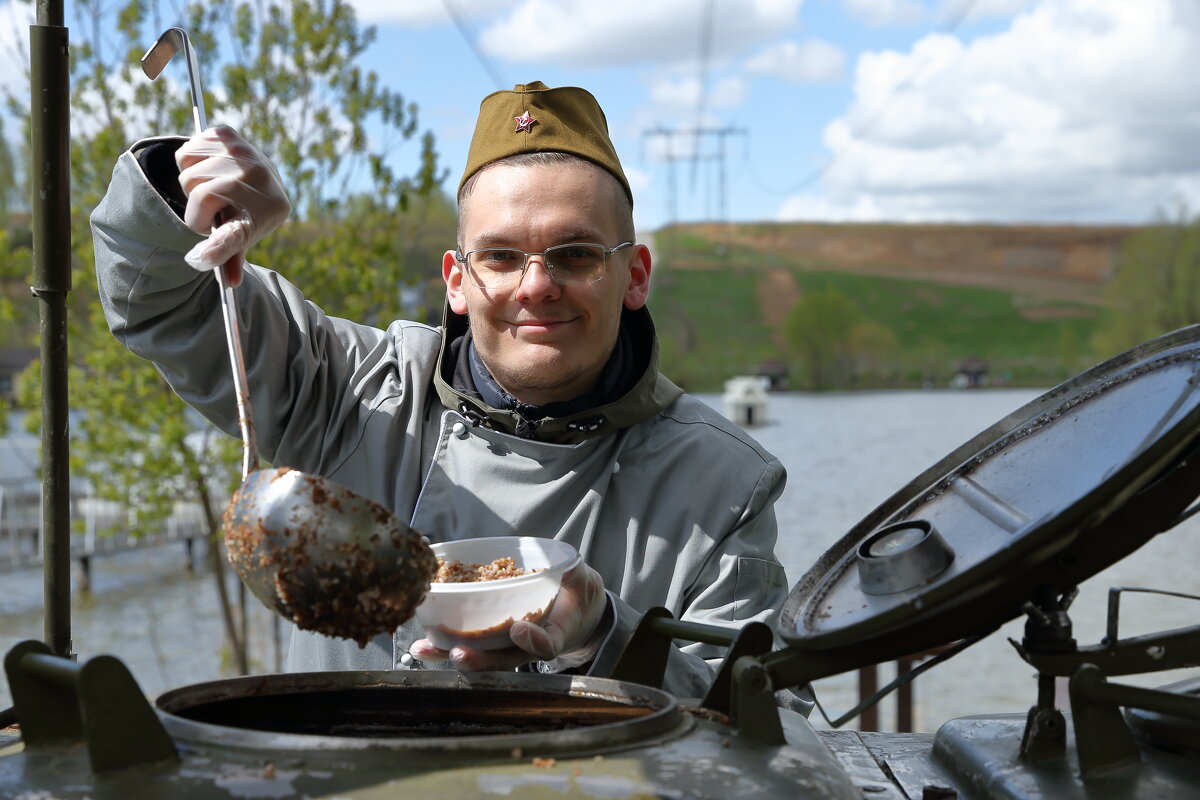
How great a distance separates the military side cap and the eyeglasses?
0.23m

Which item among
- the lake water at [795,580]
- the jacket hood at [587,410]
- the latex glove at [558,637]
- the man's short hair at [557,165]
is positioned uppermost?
the man's short hair at [557,165]

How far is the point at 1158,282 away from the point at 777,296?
33.5m

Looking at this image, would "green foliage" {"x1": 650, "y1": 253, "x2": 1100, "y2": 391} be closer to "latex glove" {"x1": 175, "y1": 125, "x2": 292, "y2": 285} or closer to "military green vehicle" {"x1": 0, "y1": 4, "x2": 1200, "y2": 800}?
"latex glove" {"x1": 175, "y1": 125, "x2": 292, "y2": 285}

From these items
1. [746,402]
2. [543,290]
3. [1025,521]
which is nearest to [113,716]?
[1025,521]

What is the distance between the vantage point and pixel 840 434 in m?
45.1

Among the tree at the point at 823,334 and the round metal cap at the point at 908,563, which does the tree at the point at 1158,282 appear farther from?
the round metal cap at the point at 908,563

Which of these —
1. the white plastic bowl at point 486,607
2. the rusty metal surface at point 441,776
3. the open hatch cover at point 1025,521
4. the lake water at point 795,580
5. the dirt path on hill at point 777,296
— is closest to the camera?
the rusty metal surface at point 441,776

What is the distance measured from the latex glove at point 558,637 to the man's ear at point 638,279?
35.8 inches

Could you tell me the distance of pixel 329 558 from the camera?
1531mm

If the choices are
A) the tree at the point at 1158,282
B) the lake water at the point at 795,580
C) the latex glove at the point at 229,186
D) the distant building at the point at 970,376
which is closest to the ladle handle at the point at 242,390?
the latex glove at the point at 229,186

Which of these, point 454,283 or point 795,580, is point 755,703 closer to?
point 454,283

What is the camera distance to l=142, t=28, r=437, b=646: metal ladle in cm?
153

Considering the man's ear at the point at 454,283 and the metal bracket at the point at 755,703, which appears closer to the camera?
the metal bracket at the point at 755,703

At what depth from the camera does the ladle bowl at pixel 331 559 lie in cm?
153
